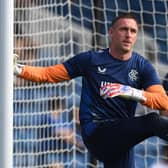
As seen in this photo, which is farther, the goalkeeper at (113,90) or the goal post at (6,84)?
the goalkeeper at (113,90)

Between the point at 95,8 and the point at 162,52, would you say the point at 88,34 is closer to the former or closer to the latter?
the point at 95,8

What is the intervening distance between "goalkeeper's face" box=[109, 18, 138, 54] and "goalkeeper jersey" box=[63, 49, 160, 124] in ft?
0.26

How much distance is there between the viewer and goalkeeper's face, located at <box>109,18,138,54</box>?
2607 mm

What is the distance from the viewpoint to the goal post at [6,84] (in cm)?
179

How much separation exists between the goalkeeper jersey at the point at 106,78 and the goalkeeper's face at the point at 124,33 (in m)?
0.08

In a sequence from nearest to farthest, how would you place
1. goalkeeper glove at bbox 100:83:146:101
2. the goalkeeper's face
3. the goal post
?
the goal post → goalkeeper glove at bbox 100:83:146:101 → the goalkeeper's face

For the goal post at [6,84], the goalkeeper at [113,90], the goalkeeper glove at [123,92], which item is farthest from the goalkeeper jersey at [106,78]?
the goal post at [6,84]

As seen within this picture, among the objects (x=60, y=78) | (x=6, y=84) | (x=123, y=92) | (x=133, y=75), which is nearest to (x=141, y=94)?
(x=123, y=92)

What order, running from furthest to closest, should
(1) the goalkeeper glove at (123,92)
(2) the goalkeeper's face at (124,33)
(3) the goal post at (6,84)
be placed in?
(2) the goalkeeper's face at (124,33), (1) the goalkeeper glove at (123,92), (3) the goal post at (6,84)

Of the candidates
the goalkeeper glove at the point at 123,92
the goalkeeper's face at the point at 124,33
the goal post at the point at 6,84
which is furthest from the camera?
the goalkeeper's face at the point at 124,33

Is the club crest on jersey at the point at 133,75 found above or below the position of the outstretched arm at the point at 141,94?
above

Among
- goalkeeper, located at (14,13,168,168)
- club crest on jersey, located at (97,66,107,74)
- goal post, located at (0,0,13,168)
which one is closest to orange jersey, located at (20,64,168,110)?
goalkeeper, located at (14,13,168,168)

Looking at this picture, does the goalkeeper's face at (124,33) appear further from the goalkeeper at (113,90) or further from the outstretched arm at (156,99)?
the outstretched arm at (156,99)

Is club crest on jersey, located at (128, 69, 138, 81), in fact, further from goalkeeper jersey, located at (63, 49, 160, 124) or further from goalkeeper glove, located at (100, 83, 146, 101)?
goalkeeper glove, located at (100, 83, 146, 101)
